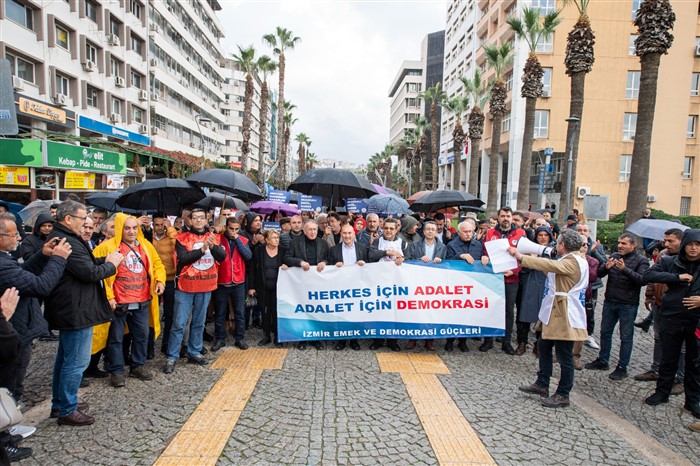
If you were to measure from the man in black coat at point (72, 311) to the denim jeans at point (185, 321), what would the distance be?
1392 mm

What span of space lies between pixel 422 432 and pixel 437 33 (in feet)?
328

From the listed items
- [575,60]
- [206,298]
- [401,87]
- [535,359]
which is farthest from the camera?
[401,87]

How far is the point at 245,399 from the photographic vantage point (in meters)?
4.63

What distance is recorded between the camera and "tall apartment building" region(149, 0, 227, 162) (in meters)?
38.8

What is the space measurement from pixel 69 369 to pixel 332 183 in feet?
16.5

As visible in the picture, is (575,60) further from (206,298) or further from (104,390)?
(104,390)

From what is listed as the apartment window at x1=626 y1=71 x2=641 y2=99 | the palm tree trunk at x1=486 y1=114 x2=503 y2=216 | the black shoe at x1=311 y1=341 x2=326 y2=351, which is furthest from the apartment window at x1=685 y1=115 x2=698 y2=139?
the black shoe at x1=311 y1=341 x2=326 y2=351

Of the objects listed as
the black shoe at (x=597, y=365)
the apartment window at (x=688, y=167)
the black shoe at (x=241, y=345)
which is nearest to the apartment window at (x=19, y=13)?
the black shoe at (x=241, y=345)

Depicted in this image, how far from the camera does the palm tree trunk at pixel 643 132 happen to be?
520 inches

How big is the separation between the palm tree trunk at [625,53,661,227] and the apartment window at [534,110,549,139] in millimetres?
23993

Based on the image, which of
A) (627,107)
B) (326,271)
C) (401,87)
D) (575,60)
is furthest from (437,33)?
(326,271)

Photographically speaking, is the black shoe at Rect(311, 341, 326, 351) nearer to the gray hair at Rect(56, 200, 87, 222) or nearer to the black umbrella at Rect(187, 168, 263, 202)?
the black umbrella at Rect(187, 168, 263, 202)

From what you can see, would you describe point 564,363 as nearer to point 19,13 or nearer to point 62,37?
point 19,13

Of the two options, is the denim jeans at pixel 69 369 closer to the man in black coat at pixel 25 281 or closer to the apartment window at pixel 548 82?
the man in black coat at pixel 25 281
